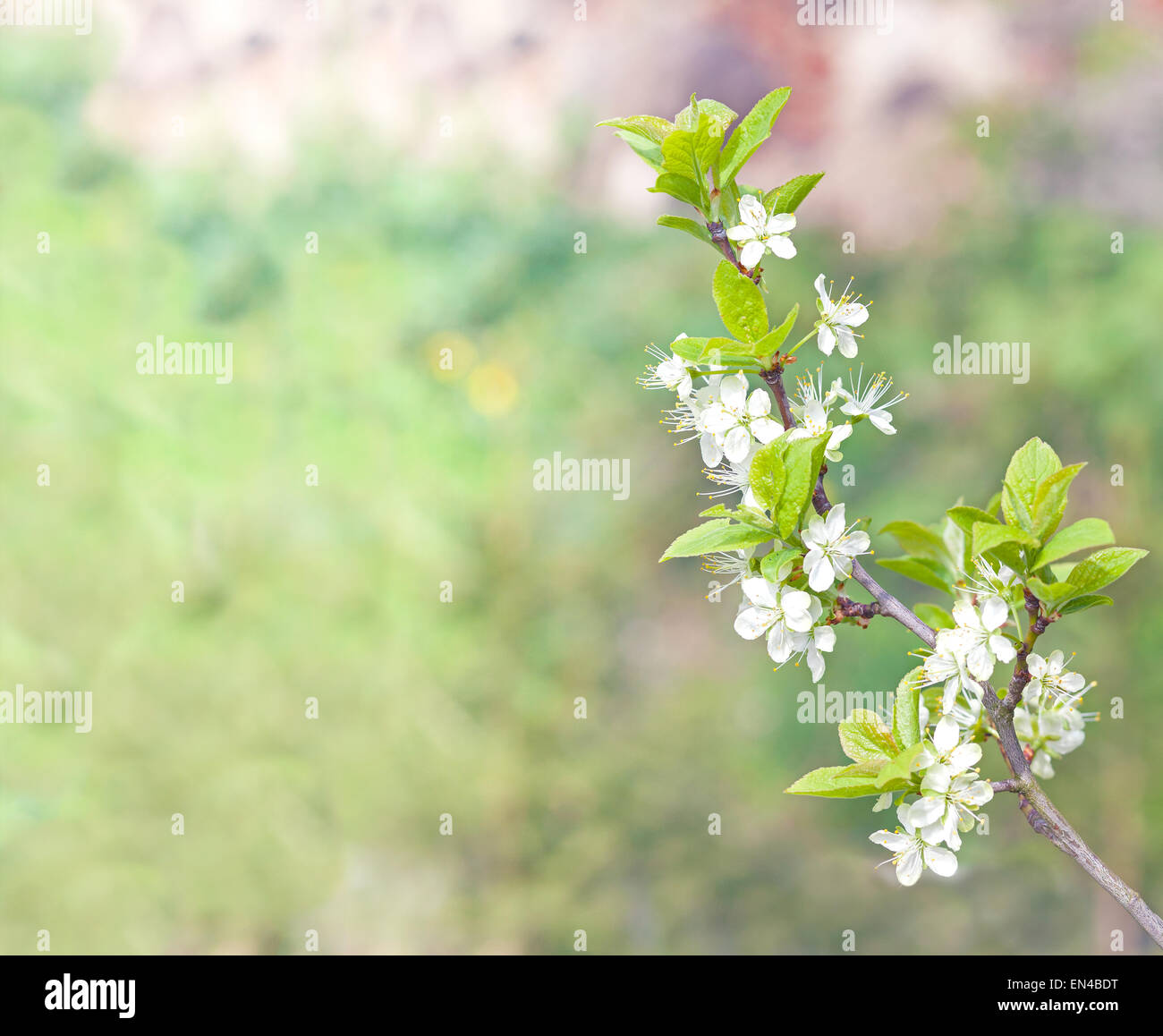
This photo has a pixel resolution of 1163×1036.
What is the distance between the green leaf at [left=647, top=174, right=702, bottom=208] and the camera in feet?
1.94

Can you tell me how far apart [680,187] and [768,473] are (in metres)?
0.20

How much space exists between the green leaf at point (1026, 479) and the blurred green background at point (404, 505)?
149cm

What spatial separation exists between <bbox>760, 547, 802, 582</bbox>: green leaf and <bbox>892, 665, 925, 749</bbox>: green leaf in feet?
0.32

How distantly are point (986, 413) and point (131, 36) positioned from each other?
216 centimetres

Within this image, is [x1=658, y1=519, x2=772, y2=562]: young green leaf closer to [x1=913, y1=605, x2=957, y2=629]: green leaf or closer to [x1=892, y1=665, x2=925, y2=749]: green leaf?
[x1=892, y1=665, x2=925, y2=749]: green leaf

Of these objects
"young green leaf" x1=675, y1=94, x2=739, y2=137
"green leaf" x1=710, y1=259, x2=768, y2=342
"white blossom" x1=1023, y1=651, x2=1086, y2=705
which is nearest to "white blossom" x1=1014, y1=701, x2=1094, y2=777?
"white blossom" x1=1023, y1=651, x2=1086, y2=705

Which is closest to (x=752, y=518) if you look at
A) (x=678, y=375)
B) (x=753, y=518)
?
(x=753, y=518)

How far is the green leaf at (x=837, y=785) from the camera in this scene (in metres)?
0.54
